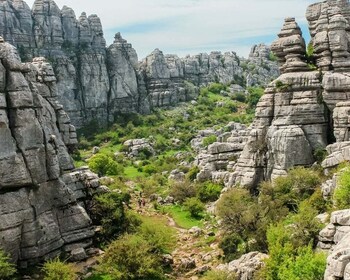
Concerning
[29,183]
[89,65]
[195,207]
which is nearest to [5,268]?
[29,183]

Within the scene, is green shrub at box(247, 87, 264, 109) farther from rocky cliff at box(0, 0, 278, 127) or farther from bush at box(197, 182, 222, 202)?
bush at box(197, 182, 222, 202)

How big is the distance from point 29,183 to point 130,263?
27.5 feet

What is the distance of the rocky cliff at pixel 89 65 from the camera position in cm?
9631

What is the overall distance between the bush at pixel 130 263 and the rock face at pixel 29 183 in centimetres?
442

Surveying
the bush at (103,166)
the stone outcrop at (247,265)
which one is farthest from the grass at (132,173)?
the stone outcrop at (247,265)

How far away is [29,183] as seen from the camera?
1197 inches

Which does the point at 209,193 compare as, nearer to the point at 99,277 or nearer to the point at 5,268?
the point at 99,277

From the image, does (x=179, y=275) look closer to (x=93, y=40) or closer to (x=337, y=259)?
(x=337, y=259)

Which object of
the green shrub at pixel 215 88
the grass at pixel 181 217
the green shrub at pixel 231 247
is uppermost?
the green shrub at pixel 215 88

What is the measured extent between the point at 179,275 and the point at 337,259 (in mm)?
15009

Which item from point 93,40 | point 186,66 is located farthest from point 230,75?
point 93,40

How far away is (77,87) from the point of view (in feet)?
325

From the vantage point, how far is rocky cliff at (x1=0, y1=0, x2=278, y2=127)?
96.3 metres

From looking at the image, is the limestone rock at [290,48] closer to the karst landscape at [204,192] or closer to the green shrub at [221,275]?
the karst landscape at [204,192]
